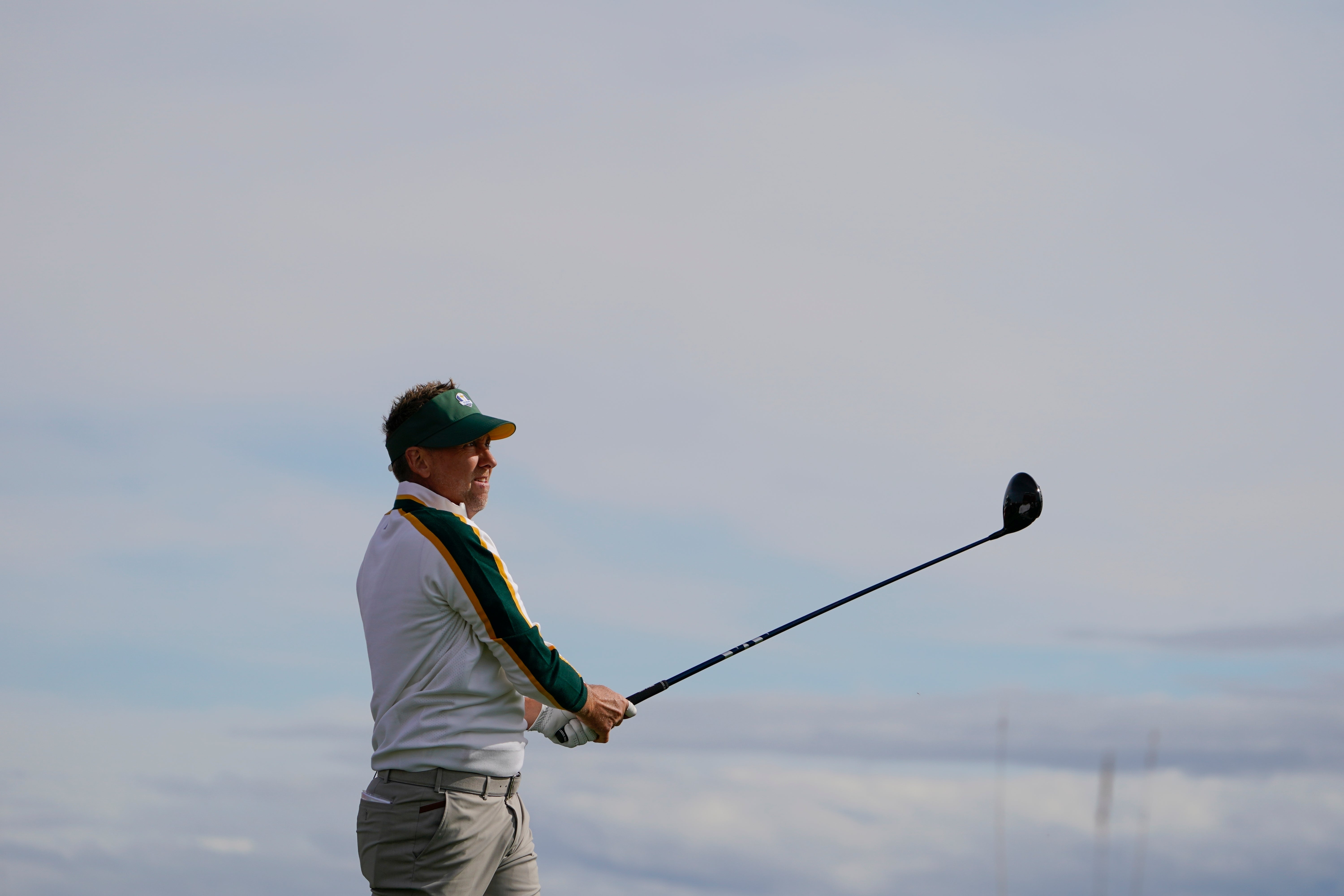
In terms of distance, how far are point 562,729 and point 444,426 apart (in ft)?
4.11

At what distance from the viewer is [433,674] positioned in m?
5.00

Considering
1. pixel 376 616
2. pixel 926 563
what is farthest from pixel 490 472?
pixel 926 563

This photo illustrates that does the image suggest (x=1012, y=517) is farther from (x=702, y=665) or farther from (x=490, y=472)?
(x=490, y=472)

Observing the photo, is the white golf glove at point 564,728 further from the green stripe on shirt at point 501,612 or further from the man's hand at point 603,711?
the green stripe on shirt at point 501,612

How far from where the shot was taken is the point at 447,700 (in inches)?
196

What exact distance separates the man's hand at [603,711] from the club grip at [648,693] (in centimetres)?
13

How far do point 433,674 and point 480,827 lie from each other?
0.58 metres

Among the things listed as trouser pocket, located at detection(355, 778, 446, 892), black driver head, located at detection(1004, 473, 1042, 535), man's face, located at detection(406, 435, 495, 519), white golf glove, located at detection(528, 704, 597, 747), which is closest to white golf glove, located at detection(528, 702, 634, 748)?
white golf glove, located at detection(528, 704, 597, 747)

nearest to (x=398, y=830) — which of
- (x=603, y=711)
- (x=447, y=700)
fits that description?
(x=447, y=700)

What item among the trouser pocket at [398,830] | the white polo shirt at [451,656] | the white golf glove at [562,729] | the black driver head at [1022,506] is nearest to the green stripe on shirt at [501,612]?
the white polo shirt at [451,656]

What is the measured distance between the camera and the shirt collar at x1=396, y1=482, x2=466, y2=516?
5207mm

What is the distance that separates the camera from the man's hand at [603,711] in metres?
5.14

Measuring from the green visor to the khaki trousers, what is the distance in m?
1.23

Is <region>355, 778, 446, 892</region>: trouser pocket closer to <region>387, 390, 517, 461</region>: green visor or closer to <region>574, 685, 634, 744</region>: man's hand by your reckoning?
<region>574, 685, 634, 744</region>: man's hand
